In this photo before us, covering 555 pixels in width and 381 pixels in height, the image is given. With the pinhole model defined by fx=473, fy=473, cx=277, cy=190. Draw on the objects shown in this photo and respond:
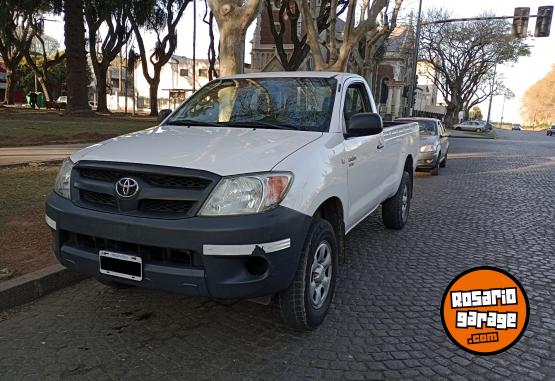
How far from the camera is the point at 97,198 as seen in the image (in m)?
3.25

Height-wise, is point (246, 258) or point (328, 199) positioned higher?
point (328, 199)

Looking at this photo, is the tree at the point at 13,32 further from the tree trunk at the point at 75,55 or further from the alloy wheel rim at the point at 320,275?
the alloy wheel rim at the point at 320,275

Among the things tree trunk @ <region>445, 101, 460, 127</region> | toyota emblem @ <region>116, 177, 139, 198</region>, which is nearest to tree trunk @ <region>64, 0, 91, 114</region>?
toyota emblem @ <region>116, 177, 139, 198</region>

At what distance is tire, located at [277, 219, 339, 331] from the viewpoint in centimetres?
323

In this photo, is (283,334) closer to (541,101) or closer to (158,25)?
(158,25)

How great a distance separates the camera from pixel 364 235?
6391 mm

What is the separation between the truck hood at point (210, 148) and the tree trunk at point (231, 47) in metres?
5.62

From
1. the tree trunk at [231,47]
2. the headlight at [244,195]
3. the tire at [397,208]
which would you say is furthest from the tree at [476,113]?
the headlight at [244,195]

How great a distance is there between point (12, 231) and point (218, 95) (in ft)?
9.08

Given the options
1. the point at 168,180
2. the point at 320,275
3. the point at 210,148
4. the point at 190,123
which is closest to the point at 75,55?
the point at 190,123

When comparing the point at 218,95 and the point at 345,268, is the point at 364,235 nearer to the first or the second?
the point at 345,268

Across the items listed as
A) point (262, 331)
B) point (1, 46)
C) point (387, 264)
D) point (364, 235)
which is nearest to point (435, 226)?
point (364, 235)

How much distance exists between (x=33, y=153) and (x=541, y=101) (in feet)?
439

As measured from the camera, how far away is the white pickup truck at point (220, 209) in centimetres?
288
